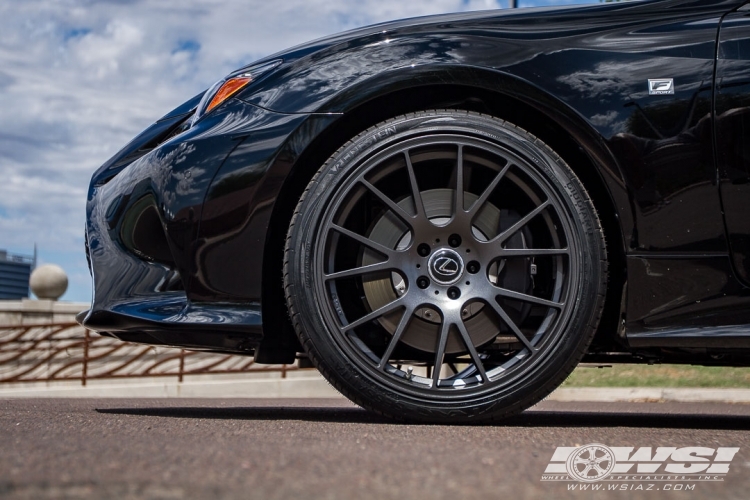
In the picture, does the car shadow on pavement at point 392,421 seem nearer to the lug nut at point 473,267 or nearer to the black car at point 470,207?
the black car at point 470,207

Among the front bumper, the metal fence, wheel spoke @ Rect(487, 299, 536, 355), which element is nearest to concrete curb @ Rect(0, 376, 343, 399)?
the metal fence

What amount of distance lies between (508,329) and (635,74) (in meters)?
0.91

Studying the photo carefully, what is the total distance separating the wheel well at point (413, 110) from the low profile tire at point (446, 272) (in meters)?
0.10

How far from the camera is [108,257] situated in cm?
315

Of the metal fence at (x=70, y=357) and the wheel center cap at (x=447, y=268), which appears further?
the metal fence at (x=70, y=357)

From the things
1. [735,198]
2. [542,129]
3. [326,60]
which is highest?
[326,60]

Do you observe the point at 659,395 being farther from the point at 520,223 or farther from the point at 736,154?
the point at 520,223

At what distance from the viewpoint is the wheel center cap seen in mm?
2730

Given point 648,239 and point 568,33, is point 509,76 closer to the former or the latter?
point 568,33

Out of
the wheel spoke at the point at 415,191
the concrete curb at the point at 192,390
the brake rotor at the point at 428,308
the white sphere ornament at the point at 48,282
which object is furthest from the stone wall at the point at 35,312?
the wheel spoke at the point at 415,191

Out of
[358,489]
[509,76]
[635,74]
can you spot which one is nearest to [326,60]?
[509,76]

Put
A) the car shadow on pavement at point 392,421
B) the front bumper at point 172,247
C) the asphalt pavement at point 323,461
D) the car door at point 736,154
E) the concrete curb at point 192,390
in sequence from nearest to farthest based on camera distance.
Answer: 1. the asphalt pavement at point 323,461
2. the car door at point 736,154
3. the front bumper at point 172,247
4. the car shadow on pavement at point 392,421
5. the concrete curb at point 192,390

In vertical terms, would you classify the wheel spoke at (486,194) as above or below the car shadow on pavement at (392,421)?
above

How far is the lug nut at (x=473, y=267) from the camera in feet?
9.07
